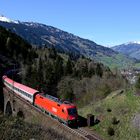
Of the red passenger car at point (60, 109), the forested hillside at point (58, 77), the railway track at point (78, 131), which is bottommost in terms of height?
the forested hillside at point (58, 77)

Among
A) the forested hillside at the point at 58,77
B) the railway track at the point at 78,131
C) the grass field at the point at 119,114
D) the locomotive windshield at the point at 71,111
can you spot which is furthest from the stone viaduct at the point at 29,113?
the forested hillside at the point at 58,77

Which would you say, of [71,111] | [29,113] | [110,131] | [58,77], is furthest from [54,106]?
[58,77]

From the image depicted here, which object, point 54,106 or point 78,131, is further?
point 54,106

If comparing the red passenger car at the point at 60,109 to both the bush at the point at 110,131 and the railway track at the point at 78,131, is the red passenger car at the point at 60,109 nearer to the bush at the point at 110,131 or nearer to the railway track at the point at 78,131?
the railway track at the point at 78,131

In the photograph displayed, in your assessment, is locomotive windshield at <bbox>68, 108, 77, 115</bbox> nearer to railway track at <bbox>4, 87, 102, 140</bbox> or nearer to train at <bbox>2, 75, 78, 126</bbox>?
train at <bbox>2, 75, 78, 126</bbox>

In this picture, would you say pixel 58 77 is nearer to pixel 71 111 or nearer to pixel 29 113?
pixel 29 113

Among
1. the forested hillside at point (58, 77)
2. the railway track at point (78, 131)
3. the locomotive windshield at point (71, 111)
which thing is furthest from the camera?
the forested hillside at point (58, 77)

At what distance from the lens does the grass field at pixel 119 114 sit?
4328 cm

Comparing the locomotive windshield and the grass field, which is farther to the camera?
the locomotive windshield

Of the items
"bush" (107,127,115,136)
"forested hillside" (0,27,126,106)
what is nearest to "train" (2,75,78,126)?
"bush" (107,127,115,136)

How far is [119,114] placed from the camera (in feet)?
161

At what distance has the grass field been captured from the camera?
43281mm

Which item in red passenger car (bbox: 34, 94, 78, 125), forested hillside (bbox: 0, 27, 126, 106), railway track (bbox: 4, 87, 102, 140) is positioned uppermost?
red passenger car (bbox: 34, 94, 78, 125)

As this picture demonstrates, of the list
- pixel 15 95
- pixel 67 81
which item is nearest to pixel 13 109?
pixel 15 95
